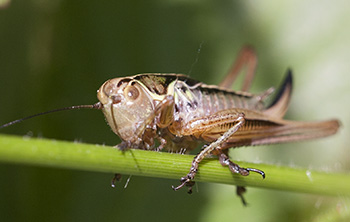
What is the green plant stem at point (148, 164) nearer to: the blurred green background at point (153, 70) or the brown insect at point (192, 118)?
the brown insect at point (192, 118)

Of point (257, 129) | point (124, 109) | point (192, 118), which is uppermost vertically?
point (124, 109)

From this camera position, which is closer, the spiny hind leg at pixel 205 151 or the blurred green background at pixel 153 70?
the spiny hind leg at pixel 205 151

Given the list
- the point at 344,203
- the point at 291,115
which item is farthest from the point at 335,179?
the point at 291,115

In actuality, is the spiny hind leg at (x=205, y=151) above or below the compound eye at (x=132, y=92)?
below

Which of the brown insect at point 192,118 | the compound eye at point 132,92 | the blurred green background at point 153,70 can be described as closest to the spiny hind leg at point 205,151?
the brown insect at point 192,118

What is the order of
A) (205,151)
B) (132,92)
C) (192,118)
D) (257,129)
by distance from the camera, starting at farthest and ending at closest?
(257,129) → (192,118) → (132,92) → (205,151)

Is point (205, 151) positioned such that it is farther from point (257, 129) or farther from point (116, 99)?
point (257, 129)

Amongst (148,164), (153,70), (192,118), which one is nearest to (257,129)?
(192,118)
